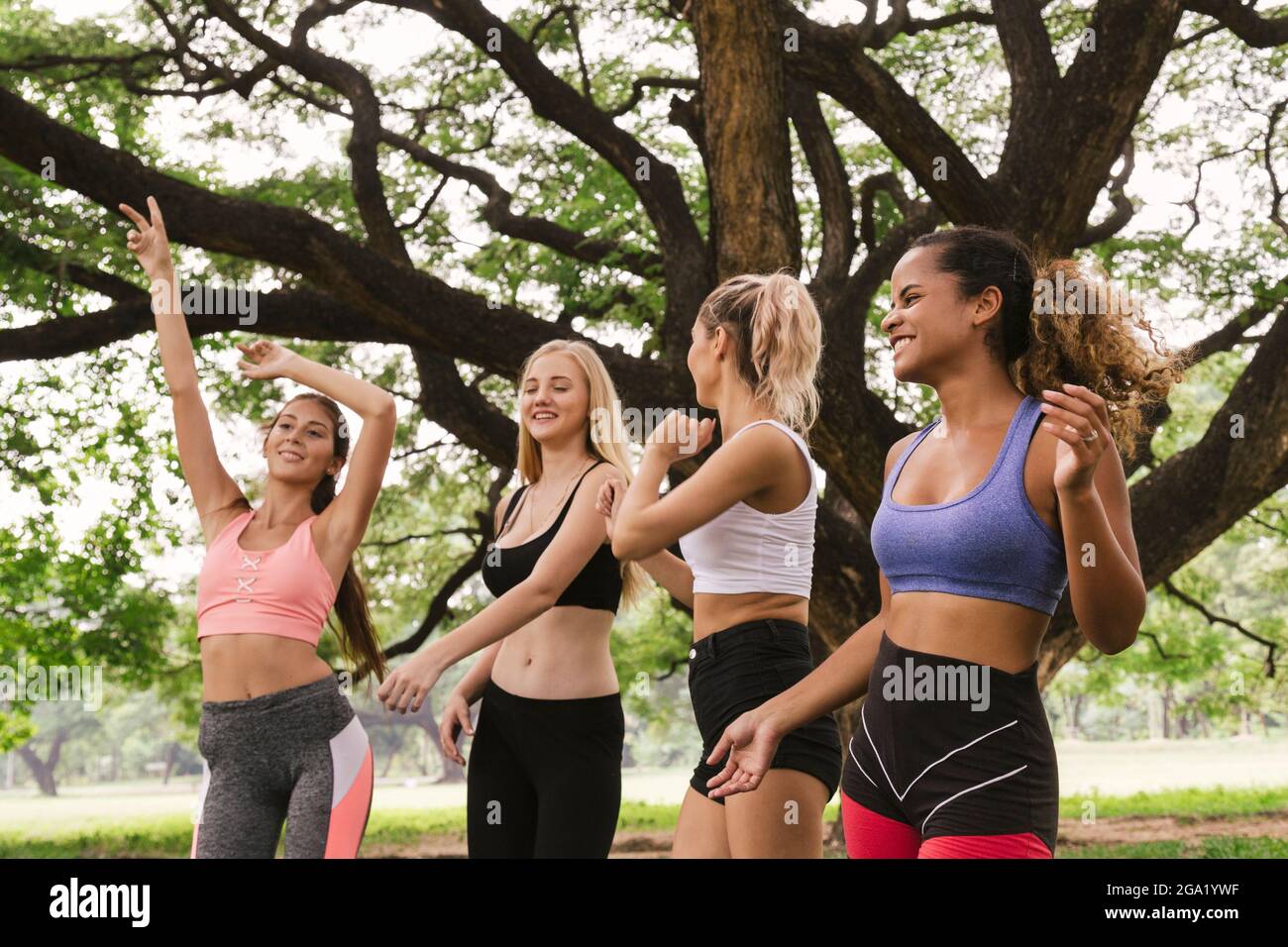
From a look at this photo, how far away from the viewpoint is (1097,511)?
2.44 m

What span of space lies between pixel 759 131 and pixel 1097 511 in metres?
6.10

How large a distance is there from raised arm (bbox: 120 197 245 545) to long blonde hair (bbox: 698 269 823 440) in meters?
1.66

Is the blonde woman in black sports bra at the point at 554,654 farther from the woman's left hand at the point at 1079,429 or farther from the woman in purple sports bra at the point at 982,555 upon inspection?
the woman's left hand at the point at 1079,429

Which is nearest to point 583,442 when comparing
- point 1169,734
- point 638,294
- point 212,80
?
point 638,294

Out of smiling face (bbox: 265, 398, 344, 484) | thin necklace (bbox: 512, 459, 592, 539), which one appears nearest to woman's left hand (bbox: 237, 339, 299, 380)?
smiling face (bbox: 265, 398, 344, 484)

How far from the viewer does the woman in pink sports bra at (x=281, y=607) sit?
3688 mm

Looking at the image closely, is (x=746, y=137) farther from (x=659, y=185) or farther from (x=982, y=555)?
(x=982, y=555)

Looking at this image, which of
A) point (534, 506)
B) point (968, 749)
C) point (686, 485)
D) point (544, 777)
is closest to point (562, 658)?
point (544, 777)

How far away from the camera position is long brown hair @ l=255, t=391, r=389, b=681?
13.9ft

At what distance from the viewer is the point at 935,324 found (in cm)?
287

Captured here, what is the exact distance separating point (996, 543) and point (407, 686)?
56.2 inches

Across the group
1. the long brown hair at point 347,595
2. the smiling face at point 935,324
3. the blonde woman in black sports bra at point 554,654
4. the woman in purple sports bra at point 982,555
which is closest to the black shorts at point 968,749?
the woman in purple sports bra at point 982,555

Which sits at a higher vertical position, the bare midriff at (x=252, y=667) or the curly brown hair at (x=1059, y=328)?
the curly brown hair at (x=1059, y=328)

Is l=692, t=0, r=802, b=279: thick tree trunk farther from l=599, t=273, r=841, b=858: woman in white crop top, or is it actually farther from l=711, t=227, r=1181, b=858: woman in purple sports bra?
l=711, t=227, r=1181, b=858: woman in purple sports bra
